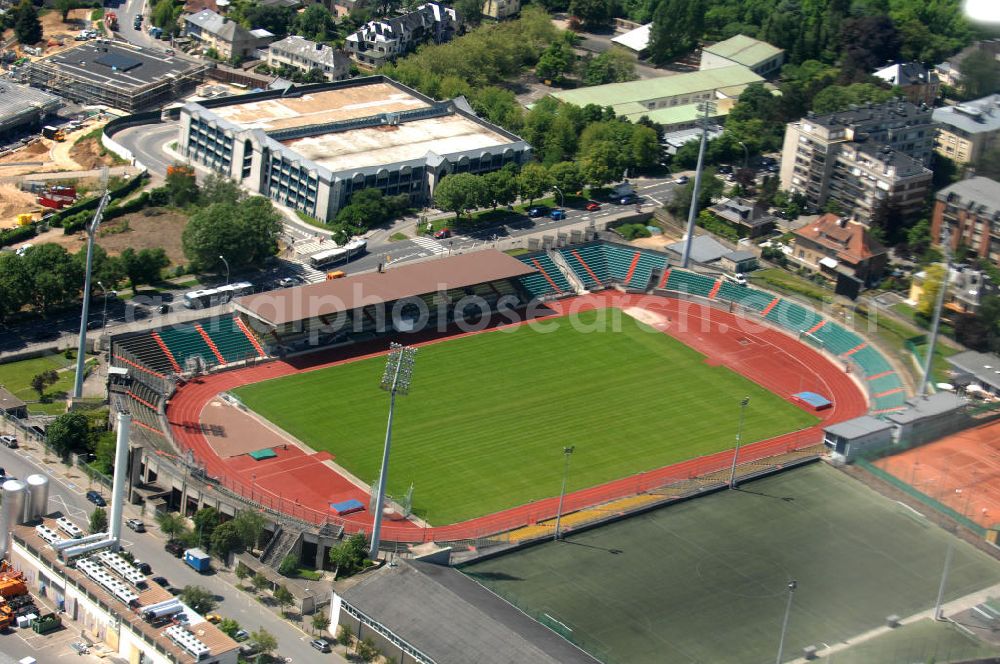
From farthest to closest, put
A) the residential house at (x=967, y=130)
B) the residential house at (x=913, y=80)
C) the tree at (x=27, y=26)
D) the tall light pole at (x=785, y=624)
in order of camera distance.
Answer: the tree at (x=27, y=26)
the residential house at (x=913, y=80)
the residential house at (x=967, y=130)
the tall light pole at (x=785, y=624)

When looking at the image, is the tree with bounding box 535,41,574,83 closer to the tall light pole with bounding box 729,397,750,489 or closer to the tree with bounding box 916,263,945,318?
the tree with bounding box 916,263,945,318

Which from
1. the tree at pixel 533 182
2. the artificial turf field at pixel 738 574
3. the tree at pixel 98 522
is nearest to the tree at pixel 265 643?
the artificial turf field at pixel 738 574

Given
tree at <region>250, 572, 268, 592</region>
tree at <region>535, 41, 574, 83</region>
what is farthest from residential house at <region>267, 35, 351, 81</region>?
tree at <region>250, 572, 268, 592</region>

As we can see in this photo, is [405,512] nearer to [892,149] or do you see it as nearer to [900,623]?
[900,623]

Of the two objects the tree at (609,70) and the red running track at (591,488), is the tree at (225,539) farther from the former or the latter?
the tree at (609,70)

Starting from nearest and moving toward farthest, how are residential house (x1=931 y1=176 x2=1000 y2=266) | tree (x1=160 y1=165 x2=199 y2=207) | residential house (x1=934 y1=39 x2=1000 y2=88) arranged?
residential house (x1=931 y1=176 x2=1000 y2=266)
tree (x1=160 y1=165 x2=199 y2=207)
residential house (x1=934 y1=39 x2=1000 y2=88)

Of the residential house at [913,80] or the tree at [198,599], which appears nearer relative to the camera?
the tree at [198,599]
